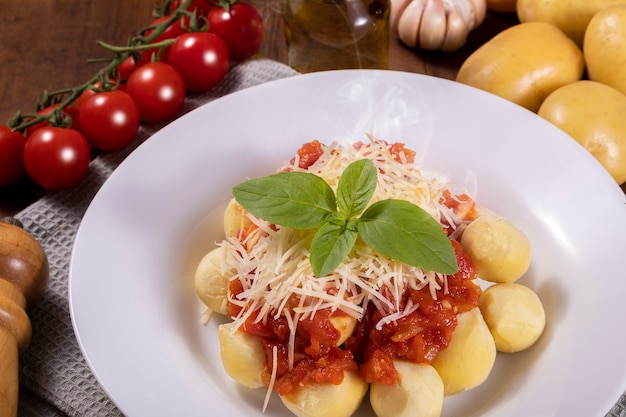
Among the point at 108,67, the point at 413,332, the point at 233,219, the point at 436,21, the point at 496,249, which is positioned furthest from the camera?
the point at 436,21

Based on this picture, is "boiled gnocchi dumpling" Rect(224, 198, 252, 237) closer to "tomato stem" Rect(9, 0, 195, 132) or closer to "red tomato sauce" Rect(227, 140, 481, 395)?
"red tomato sauce" Rect(227, 140, 481, 395)

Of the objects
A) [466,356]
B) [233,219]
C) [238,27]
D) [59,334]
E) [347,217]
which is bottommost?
[59,334]

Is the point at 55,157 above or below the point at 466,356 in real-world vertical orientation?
above

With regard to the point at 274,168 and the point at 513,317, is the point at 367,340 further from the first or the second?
the point at 274,168

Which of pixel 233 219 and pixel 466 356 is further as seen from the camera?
pixel 233 219

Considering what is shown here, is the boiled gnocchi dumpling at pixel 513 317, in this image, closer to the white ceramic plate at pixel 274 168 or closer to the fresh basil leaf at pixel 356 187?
the white ceramic plate at pixel 274 168

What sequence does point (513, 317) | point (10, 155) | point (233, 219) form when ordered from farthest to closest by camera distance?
point (10, 155) < point (233, 219) < point (513, 317)

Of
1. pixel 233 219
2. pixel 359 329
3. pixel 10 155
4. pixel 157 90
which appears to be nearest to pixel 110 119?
pixel 157 90
